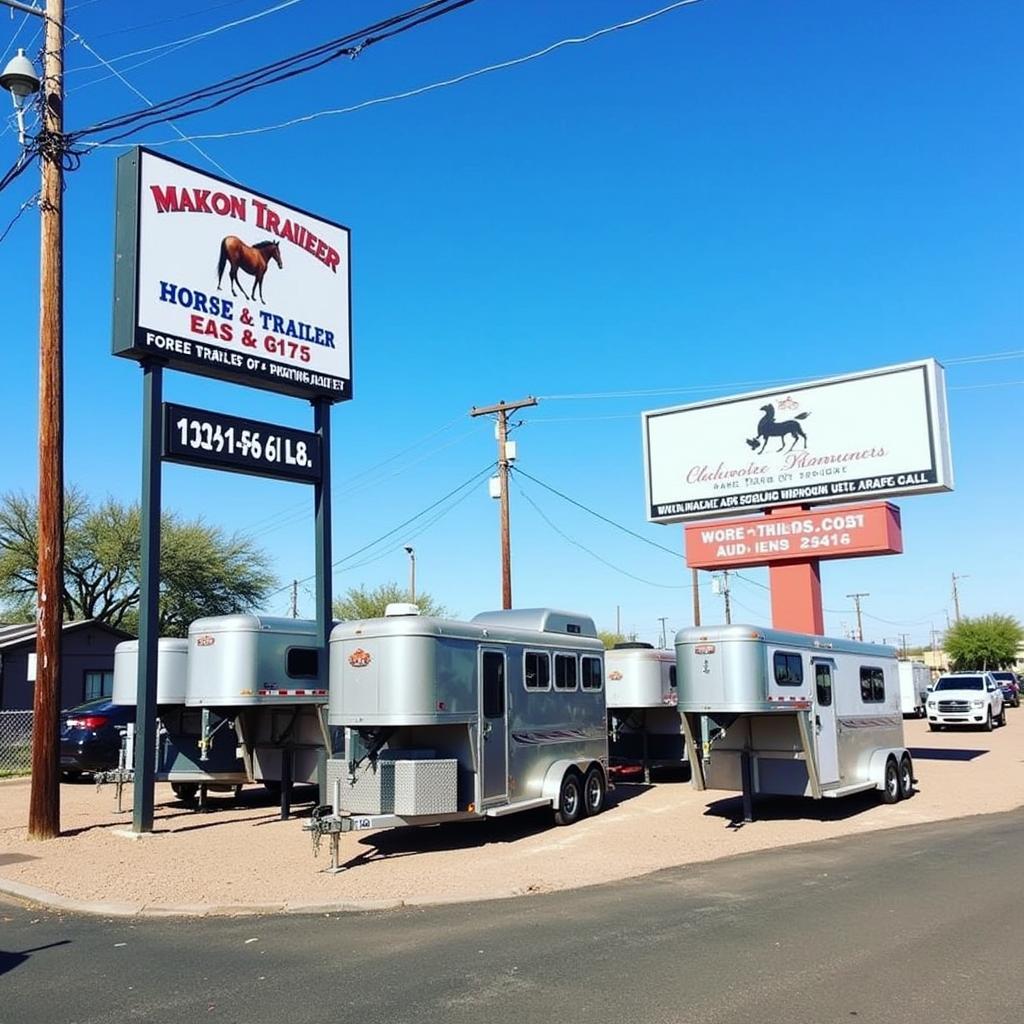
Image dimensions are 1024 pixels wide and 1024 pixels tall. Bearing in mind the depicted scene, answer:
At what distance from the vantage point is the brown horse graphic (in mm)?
14961

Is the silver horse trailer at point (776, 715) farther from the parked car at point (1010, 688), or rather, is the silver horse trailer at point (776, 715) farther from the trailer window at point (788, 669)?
the parked car at point (1010, 688)

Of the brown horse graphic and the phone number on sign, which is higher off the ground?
the brown horse graphic

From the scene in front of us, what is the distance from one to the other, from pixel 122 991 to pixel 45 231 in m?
10.4

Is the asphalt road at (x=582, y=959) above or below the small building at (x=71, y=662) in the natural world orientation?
below

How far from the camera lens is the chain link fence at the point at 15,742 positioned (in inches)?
852

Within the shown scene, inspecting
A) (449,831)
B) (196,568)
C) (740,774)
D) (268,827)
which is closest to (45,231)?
(268,827)

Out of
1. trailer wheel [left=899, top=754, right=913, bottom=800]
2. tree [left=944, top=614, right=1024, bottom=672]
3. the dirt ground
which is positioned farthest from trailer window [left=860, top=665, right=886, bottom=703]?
tree [left=944, top=614, right=1024, bottom=672]

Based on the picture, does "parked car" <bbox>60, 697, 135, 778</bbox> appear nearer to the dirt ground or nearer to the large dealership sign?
the dirt ground

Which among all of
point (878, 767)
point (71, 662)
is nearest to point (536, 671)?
point (878, 767)

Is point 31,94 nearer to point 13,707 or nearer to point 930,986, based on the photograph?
point 930,986

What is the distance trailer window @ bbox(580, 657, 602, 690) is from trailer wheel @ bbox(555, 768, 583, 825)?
1.35 meters

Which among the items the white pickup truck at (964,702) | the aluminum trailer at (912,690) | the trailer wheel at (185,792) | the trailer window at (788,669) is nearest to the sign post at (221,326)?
the trailer wheel at (185,792)

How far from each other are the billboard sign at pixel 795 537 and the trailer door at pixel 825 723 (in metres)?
7.04

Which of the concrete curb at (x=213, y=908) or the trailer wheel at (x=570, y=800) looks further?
the trailer wheel at (x=570, y=800)
